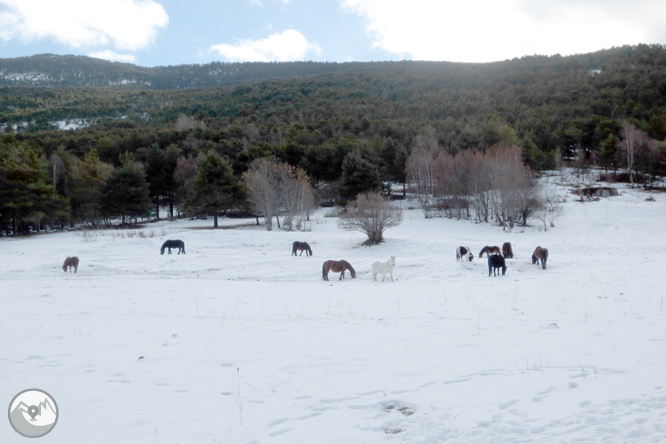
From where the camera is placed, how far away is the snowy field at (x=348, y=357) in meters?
3.95

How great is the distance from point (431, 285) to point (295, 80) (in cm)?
12357

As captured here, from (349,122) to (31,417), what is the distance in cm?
7189

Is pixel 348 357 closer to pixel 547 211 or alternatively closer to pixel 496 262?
pixel 496 262

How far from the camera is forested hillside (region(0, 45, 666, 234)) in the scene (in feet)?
156

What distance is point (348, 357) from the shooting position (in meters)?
5.99

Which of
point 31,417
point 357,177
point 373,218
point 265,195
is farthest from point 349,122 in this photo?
point 31,417

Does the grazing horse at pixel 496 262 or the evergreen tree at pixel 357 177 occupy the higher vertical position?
the evergreen tree at pixel 357 177

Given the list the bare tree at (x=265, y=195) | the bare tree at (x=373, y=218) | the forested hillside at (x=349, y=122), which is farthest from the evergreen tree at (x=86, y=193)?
the bare tree at (x=373, y=218)

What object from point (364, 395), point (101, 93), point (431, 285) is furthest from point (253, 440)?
point (101, 93)

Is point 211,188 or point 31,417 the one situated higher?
point 211,188

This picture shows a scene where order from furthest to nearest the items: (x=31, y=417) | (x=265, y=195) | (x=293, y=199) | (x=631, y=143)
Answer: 1. (x=631, y=143)
2. (x=293, y=199)
3. (x=265, y=195)
4. (x=31, y=417)

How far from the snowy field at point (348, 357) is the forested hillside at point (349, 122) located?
3204cm

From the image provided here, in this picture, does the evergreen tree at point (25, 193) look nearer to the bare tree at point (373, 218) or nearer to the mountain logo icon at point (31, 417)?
the bare tree at point (373, 218)

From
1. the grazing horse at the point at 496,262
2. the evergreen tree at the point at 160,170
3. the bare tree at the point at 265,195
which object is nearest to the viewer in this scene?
the grazing horse at the point at 496,262
